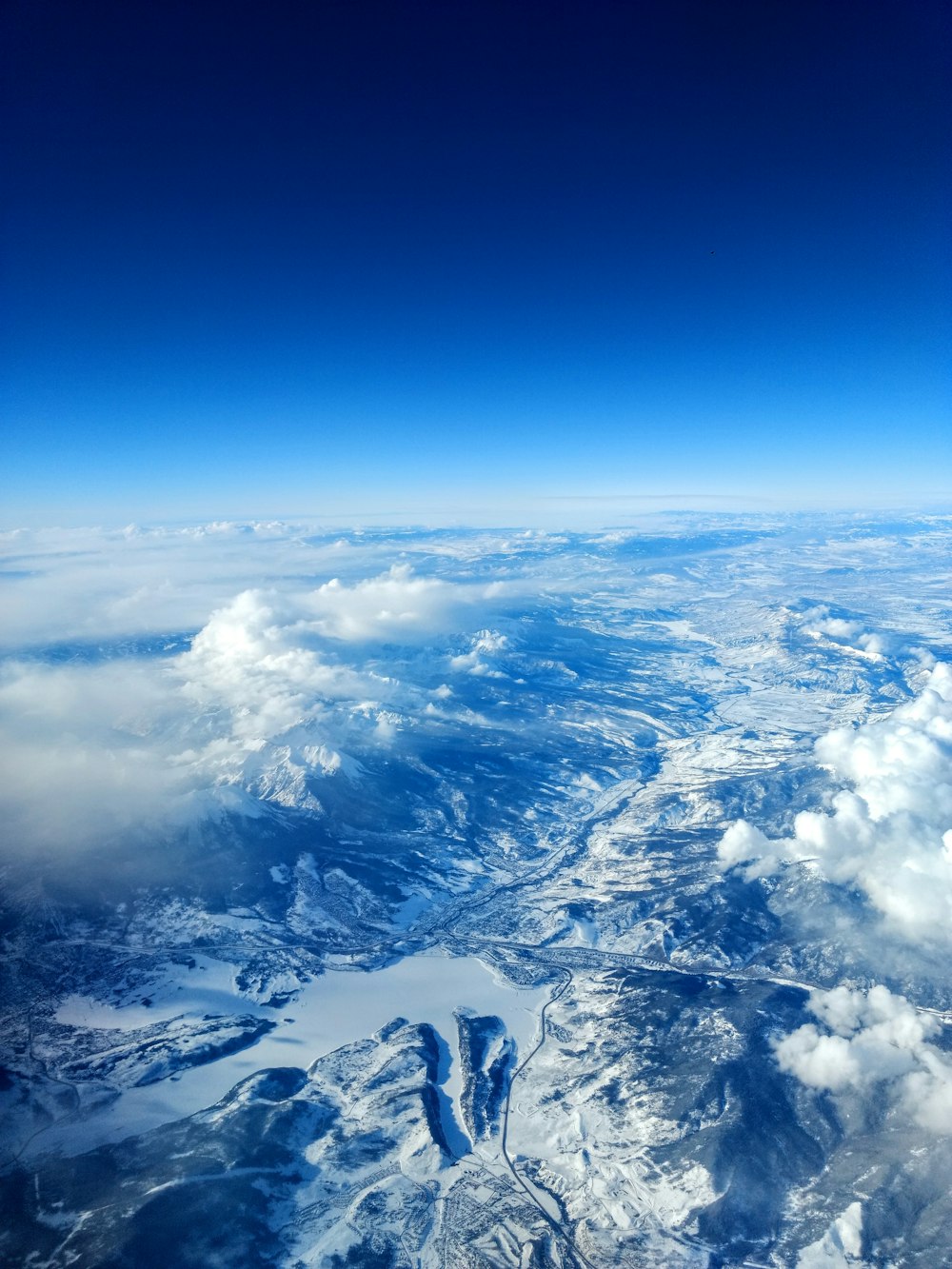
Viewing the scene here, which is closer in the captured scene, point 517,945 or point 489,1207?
point 489,1207

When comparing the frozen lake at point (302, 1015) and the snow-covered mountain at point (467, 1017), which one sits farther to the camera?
the frozen lake at point (302, 1015)

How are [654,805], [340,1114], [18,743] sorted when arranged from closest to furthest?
[340,1114] → [18,743] → [654,805]

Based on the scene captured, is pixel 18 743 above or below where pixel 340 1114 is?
above

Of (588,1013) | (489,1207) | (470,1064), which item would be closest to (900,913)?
(588,1013)

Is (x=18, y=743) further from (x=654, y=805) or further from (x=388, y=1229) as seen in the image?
(x=654, y=805)

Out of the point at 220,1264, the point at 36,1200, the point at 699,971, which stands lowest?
the point at 699,971

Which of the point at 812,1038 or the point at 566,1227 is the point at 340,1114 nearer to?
the point at 566,1227

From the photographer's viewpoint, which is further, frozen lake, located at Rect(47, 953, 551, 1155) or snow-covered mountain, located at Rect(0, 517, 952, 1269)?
frozen lake, located at Rect(47, 953, 551, 1155)

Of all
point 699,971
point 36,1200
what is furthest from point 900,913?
point 36,1200

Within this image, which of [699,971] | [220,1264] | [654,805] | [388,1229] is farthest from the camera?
[654,805]
